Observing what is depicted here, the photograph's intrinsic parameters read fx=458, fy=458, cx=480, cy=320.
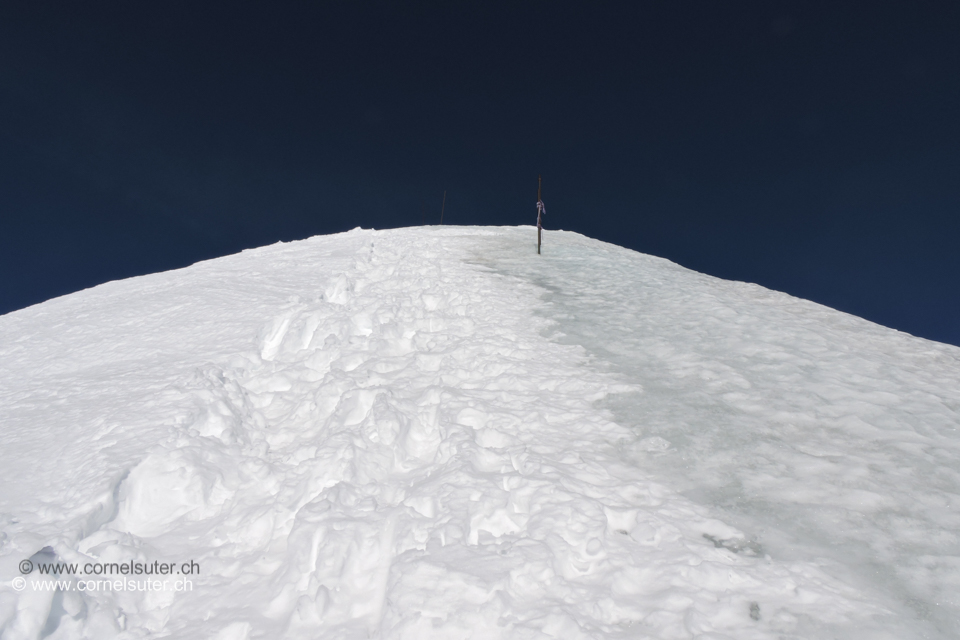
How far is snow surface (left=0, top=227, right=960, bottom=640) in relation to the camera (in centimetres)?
326

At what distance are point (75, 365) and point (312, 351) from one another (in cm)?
371

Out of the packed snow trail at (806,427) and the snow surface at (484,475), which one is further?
the packed snow trail at (806,427)

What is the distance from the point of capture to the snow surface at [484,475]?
3.26 meters

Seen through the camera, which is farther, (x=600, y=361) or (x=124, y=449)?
(x=600, y=361)

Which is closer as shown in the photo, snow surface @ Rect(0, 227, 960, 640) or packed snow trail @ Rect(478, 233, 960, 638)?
snow surface @ Rect(0, 227, 960, 640)

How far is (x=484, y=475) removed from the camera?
15.0 feet

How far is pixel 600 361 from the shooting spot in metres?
7.26

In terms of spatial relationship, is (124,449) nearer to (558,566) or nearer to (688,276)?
(558,566)

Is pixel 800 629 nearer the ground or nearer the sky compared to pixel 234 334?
nearer the ground

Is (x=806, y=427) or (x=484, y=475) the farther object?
(x=806, y=427)

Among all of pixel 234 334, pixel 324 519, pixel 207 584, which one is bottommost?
pixel 207 584

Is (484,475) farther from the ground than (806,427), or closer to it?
closer to it

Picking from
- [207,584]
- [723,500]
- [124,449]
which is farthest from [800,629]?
[124,449]

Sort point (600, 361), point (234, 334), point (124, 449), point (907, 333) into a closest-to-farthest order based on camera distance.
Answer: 1. point (124, 449)
2. point (600, 361)
3. point (234, 334)
4. point (907, 333)
